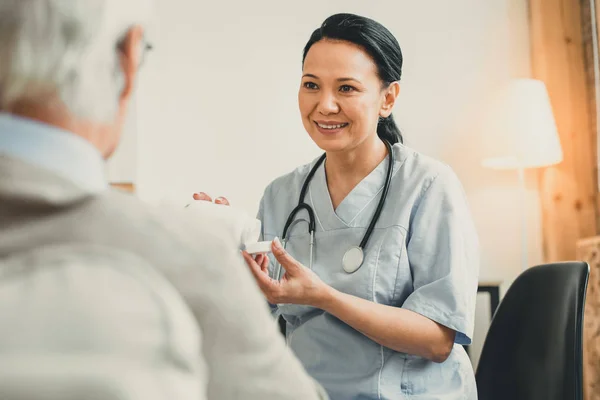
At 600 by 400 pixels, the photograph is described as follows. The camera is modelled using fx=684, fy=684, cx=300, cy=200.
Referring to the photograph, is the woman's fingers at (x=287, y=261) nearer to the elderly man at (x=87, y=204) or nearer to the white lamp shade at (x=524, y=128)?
the elderly man at (x=87, y=204)

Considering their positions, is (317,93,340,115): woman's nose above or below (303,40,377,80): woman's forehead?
below

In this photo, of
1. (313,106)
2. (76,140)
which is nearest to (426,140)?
(313,106)

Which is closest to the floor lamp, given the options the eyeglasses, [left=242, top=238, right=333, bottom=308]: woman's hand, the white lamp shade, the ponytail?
the white lamp shade

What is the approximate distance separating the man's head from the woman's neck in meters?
1.02

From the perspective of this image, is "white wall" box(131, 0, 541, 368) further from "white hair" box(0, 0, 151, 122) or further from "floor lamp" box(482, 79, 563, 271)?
"white hair" box(0, 0, 151, 122)

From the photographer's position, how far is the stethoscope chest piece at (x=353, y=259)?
4.29 feet

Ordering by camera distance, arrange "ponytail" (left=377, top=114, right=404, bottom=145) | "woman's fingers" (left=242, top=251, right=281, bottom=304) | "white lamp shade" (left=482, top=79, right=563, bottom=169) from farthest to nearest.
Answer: "white lamp shade" (left=482, top=79, right=563, bottom=169) < "ponytail" (left=377, top=114, right=404, bottom=145) < "woman's fingers" (left=242, top=251, right=281, bottom=304)

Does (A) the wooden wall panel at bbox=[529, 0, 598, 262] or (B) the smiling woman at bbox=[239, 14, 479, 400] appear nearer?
(B) the smiling woman at bbox=[239, 14, 479, 400]

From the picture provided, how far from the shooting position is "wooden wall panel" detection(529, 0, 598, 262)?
9.20 ft

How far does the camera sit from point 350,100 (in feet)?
4.71

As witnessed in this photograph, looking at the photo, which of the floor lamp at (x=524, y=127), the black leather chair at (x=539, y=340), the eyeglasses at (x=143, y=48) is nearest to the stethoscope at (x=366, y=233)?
the black leather chair at (x=539, y=340)

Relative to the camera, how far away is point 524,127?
2.58 m

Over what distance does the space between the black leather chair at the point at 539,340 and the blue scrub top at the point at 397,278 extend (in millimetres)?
85

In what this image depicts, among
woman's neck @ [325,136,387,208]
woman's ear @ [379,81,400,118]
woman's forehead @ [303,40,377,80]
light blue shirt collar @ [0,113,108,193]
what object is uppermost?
woman's forehead @ [303,40,377,80]
